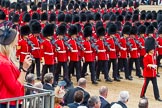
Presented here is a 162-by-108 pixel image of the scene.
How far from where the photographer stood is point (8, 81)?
382 centimetres

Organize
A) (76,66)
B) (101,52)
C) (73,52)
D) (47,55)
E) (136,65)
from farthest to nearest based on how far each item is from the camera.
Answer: (136,65) < (101,52) < (76,66) < (73,52) < (47,55)

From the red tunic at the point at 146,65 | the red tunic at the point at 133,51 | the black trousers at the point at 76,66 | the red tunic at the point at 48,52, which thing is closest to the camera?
the red tunic at the point at 146,65

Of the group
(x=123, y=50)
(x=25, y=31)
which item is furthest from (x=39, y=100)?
(x=123, y=50)

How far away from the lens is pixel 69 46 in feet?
33.8

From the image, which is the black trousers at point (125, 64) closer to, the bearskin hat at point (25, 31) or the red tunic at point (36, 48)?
the red tunic at point (36, 48)

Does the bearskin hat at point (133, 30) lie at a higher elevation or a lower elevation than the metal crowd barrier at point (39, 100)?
lower

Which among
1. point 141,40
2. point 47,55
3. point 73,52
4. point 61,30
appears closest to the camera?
point 47,55

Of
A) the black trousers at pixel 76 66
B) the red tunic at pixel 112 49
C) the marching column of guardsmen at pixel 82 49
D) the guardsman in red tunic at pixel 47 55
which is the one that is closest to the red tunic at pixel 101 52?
the marching column of guardsmen at pixel 82 49

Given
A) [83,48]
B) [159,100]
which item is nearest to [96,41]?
[83,48]

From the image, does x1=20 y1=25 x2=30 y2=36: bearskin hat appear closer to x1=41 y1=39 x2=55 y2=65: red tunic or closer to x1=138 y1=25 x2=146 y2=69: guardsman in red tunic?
x1=41 y1=39 x2=55 y2=65: red tunic

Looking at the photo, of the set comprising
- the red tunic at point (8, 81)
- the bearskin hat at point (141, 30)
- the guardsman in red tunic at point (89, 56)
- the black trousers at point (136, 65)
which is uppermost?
the red tunic at point (8, 81)

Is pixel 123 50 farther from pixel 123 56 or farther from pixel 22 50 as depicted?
pixel 22 50

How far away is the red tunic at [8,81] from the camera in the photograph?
3.81 meters

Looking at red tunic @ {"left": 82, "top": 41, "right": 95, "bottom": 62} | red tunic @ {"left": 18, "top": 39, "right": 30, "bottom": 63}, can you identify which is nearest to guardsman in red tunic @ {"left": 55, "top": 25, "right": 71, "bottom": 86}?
red tunic @ {"left": 82, "top": 41, "right": 95, "bottom": 62}
